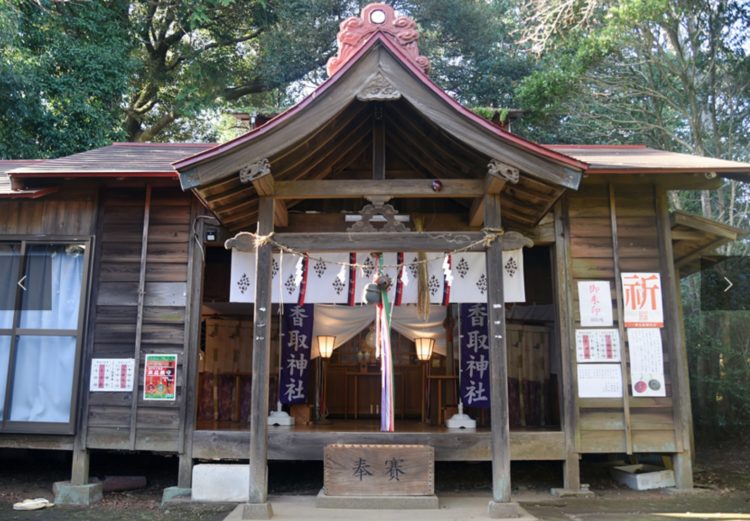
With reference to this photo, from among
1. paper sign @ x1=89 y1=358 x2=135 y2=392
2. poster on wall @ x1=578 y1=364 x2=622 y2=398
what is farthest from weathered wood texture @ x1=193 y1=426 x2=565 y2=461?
paper sign @ x1=89 y1=358 x2=135 y2=392

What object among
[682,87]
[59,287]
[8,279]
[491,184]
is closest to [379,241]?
[491,184]

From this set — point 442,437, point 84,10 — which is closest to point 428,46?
point 84,10

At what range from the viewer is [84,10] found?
17531 mm

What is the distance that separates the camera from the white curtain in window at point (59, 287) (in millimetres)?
8133

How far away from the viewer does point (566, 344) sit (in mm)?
8023

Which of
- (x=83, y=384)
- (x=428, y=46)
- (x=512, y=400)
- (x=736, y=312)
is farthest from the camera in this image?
(x=428, y=46)

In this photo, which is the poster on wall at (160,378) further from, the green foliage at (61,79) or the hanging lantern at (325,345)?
the green foliage at (61,79)

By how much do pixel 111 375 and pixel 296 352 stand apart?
123 inches

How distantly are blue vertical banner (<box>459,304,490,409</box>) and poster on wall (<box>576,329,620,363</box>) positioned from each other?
6.08 ft

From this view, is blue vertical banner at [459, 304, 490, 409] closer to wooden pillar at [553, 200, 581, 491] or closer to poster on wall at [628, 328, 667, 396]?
wooden pillar at [553, 200, 581, 491]

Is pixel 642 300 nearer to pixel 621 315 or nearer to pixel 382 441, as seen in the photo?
pixel 621 315

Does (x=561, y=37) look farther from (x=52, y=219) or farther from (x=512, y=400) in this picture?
(x=52, y=219)

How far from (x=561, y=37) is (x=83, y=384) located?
13775 millimetres

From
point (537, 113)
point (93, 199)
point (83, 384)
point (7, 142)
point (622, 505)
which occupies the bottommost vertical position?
point (622, 505)
